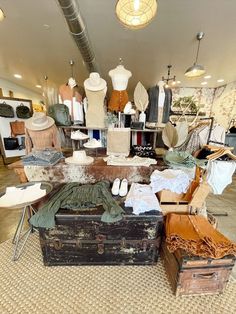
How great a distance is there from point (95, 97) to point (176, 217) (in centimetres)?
161

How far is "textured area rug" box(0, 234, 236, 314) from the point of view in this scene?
1032 mm

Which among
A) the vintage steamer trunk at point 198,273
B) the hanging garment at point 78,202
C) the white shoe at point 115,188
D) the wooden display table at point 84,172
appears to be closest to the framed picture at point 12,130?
the wooden display table at point 84,172

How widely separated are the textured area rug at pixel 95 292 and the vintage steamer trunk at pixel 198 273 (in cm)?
7

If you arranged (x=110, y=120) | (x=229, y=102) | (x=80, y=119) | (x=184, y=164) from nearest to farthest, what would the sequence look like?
(x=184, y=164), (x=110, y=120), (x=80, y=119), (x=229, y=102)

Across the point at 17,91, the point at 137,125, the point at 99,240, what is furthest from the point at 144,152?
the point at 17,91

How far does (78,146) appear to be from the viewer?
2.28 m

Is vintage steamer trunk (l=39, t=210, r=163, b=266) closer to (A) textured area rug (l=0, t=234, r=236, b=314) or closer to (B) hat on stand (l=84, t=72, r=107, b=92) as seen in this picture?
(A) textured area rug (l=0, t=234, r=236, b=314)

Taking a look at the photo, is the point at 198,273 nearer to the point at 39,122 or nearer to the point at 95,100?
the point at 95,100

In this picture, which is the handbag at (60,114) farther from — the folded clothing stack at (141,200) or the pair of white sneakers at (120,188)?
the folded clothing stack at (141,200)

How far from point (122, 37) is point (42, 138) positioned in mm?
2271

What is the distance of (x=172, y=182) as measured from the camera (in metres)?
1.37

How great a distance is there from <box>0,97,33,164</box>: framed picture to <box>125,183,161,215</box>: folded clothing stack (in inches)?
175

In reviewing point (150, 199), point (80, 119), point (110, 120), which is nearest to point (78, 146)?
point (80, 119)

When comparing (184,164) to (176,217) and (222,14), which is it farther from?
(222,14)
